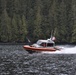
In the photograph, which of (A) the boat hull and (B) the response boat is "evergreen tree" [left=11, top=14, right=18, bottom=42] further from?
(A) the boat hull

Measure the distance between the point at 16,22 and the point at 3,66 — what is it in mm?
86829

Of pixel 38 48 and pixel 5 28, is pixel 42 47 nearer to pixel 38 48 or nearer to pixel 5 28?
pixel 38 48

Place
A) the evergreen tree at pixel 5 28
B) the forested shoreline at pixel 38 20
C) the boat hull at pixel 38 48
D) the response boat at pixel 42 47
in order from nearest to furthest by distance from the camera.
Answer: the boat hull at pixel 38 48 → the response boat at pixel 42 47 → the evergreen tree at pixel 5 28 → the forested shoreline at pixel 38 20

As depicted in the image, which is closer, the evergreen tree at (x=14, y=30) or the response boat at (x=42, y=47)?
the response boat at (x=42, y=47)

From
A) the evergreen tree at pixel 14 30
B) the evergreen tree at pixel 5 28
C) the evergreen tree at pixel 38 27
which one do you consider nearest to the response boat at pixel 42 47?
the evergreen tree at pixel 5 28

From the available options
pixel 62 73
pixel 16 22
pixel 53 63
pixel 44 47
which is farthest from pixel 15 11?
pixel 62 73

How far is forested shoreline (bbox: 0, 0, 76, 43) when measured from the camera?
447ft

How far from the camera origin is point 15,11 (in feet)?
485

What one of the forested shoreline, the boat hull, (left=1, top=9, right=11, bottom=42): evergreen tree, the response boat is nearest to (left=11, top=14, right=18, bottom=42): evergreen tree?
the forested shoreline

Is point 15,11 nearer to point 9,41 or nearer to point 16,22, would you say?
point 16,22

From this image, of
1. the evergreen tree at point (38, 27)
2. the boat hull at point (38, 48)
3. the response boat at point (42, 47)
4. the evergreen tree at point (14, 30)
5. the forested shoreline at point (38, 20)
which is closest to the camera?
the boat hull at point (38, 48)

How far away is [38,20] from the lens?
14062 centimetres

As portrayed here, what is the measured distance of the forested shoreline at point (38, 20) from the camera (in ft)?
447

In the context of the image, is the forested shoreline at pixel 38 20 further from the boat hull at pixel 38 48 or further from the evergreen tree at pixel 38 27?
the boat hull at pixel 38 48
